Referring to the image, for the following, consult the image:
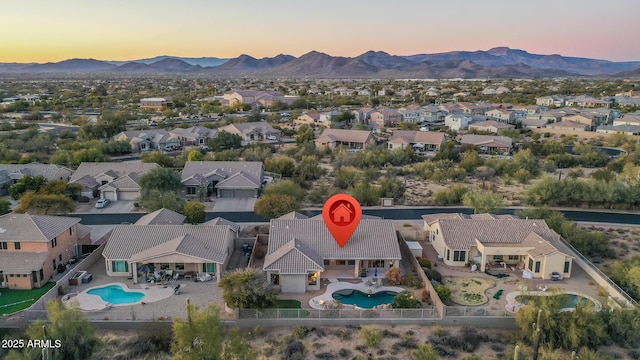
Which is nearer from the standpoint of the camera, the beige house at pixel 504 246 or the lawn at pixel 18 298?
the lawn at pixel 18 298

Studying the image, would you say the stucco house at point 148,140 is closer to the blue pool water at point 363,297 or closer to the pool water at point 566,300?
the blue pool water at point 363,297

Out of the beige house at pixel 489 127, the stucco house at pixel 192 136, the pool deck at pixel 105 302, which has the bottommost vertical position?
the pool deck at pixel 105 302

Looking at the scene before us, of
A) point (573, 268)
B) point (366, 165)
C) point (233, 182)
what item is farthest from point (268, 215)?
point (366, 165)

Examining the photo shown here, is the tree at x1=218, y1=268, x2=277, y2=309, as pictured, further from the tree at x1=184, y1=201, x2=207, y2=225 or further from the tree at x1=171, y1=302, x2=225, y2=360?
the tree at x1=184, y1=201, x2=207, y2=225

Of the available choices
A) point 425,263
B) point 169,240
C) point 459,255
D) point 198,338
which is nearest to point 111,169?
point 169,240

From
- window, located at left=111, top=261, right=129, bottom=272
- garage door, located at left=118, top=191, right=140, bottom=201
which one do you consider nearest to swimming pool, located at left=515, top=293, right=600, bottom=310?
window, located at left=111, top=261, right=129, bottom=272

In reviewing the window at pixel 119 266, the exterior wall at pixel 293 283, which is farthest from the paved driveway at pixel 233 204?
the exterior wall at pixel 293 283

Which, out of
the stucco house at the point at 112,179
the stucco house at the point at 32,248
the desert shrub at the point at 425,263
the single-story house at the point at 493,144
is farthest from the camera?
the single-story house at the point at 493,144

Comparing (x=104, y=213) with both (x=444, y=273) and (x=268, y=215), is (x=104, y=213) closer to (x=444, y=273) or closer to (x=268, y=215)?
(x=268, y=215)
